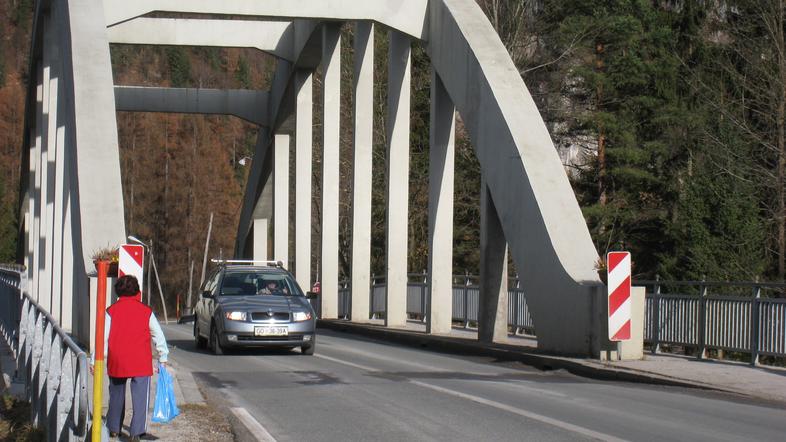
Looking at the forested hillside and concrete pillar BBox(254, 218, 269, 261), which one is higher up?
the forested hillside

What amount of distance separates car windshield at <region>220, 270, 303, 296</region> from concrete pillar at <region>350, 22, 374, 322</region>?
832cm

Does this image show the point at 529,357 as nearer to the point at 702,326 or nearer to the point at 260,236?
the point at 702,326

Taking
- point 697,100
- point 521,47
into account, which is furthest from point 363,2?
point 697,100

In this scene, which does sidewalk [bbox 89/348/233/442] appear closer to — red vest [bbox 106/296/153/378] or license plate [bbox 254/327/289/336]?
red vest [bbox 106/296/153/378]

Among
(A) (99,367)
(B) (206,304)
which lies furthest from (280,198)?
(A) (99,367)

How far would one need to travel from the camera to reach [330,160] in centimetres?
3036

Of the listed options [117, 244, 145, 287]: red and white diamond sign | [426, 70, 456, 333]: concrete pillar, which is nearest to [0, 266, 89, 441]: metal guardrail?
[117, 244, 145, 287]: red and white diamond sign

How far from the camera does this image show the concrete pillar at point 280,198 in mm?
39094

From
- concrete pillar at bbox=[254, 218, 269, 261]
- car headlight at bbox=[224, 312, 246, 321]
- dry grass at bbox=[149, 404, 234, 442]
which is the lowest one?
dry grass at bbox=[149, 404, 234, 442]

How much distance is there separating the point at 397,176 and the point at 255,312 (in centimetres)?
869

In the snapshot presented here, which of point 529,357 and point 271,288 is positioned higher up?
point 271,288

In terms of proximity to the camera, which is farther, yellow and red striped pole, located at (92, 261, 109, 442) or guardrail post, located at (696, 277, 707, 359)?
guardrail post, located at (696, 277, 707, 359)

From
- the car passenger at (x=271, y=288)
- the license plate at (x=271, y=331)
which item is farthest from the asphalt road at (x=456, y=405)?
the car passenger at (x=271, y=288)

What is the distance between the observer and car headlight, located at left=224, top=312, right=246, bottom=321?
59.9 feet
